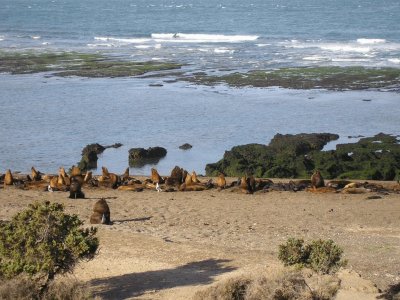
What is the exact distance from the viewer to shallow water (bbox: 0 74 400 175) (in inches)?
1061

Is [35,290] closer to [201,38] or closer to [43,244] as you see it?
[43,244]

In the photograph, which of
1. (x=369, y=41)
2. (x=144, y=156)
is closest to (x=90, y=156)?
(x=144, y=156)

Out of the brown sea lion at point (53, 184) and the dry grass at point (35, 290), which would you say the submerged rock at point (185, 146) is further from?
the dry grass at point (35, 290)

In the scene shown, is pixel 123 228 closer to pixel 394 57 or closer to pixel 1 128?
pixel 1 128

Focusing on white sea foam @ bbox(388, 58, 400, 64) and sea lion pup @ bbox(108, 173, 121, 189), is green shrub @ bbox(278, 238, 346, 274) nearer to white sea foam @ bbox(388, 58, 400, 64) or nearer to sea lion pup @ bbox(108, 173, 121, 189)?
sea lion pup @ bbox(108, 173, 121, 189)

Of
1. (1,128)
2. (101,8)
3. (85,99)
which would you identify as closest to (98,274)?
(1,128)

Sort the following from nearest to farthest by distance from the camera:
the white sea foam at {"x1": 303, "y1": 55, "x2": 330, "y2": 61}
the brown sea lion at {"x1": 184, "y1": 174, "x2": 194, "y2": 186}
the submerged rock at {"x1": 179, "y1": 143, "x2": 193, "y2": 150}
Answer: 1. the brown sea lion at {"x1": 184, "y1": 174, "x2": 194, "y2": 186}
2. the submerged rock at {"x1": 179, "y1": 143, "x2": 193, "y2": 150}
3. the white sea foam at {"x1": 303, "y1": 55, "x2": 330, "y2": 61}

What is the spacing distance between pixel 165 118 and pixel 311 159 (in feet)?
30.4

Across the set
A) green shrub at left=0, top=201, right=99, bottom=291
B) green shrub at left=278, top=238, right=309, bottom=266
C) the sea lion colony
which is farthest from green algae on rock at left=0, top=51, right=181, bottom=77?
green shrub at left=0, top=201, right=99, bottom=291

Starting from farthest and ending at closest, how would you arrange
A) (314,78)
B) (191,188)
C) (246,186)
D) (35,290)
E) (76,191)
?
(314,78), (191,188), (246,186), (76,191), (35,290)

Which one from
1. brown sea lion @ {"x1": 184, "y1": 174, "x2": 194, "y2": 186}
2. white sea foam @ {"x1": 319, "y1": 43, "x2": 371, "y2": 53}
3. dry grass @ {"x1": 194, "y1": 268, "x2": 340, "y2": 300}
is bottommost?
brown sea lion @ {"x1": 184, "y1": 174, "x2": 194, "y2": 186}

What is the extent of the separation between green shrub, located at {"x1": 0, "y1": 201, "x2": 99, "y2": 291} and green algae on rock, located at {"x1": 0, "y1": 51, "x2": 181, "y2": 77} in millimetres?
34926

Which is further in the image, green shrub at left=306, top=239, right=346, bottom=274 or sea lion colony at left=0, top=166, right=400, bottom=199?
sea lion colony at left=0, top=166, right=400, bottom=199

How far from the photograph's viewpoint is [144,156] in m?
26.1
